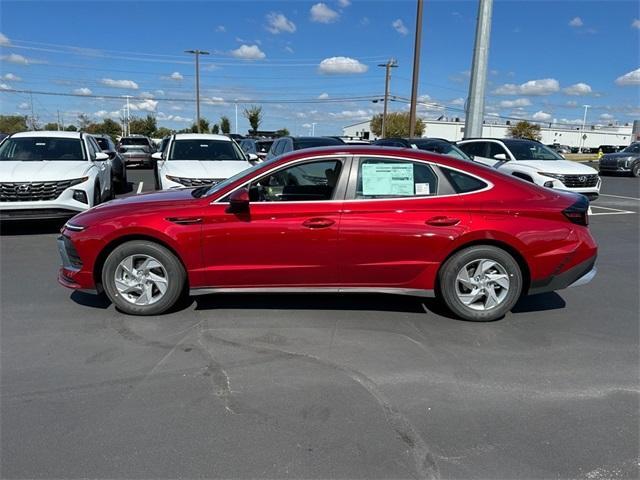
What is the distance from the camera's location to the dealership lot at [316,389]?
2.56 metres

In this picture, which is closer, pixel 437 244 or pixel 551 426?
pixel 551 426

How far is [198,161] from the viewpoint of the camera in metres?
9.36

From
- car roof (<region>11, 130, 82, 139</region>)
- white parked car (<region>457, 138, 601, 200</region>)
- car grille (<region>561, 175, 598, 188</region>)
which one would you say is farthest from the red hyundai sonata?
car grille (<region>561, 175, 598, 188</region>)

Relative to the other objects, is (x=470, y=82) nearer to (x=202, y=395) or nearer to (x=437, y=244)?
(x=437, y=244)

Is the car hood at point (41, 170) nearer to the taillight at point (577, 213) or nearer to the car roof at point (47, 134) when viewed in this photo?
the car roof at point (47, 134)

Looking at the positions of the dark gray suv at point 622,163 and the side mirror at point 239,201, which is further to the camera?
the dark gray suv at point 622,163

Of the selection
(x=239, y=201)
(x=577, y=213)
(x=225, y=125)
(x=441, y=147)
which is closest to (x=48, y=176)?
(x=239, y=201)

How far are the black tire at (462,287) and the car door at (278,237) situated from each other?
3.36 feet

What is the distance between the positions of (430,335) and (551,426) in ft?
4.53

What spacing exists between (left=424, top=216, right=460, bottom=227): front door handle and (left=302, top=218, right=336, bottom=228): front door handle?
2.86 ft

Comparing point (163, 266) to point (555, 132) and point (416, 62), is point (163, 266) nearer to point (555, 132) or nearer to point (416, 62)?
point (416, 62)

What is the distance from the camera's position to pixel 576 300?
519 cm

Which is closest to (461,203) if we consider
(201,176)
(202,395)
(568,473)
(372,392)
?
(372,392)

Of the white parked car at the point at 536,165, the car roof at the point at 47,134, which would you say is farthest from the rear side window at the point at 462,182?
the car roof at the point at 47,134
